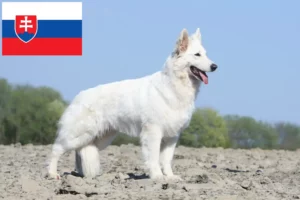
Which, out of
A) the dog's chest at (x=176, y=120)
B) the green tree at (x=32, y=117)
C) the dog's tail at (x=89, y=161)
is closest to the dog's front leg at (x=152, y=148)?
the dog's chest at (x=176, y=120)

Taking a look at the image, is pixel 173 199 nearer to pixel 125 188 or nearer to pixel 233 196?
pixel 233 196

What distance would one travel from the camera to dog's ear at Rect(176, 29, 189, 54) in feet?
28.5

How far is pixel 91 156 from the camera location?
32.1 feet

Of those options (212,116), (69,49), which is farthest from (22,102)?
(212,116)

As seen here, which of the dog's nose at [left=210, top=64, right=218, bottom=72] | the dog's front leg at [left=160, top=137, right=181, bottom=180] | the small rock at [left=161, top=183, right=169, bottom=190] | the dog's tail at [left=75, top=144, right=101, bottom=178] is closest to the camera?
the small rock at [left=161, top=183, right=169, bottom=190]

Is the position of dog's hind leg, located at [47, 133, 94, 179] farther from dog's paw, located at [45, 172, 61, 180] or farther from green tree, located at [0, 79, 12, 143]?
green tree, located at [0, 79, 12, 143]

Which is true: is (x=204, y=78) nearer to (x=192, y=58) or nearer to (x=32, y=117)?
(x=192, y=58)

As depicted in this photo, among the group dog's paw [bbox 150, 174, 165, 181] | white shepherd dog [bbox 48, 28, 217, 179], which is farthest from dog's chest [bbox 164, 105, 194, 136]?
dog's paw [bbox 150, 174, 165, 181]

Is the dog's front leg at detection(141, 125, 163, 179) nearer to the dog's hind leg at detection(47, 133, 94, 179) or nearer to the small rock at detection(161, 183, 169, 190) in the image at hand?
the small rock at detection(161, 183, 169, 190)

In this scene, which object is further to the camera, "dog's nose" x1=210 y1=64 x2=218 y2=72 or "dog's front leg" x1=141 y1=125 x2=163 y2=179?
"dog's front leg" x1=141 y1=125 x2=163 y2=179

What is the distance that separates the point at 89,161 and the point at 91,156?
3.3 inches

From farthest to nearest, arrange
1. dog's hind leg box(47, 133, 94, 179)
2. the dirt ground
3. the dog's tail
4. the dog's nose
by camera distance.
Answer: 1. the dog's tail
2. dog's hind leg box(47, 133, 94, 179)
3. the dog's nose
4. the dirt ground

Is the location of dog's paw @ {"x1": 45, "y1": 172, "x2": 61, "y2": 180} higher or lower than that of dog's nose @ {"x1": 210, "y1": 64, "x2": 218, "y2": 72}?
lower

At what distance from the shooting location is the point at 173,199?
6828 mm
